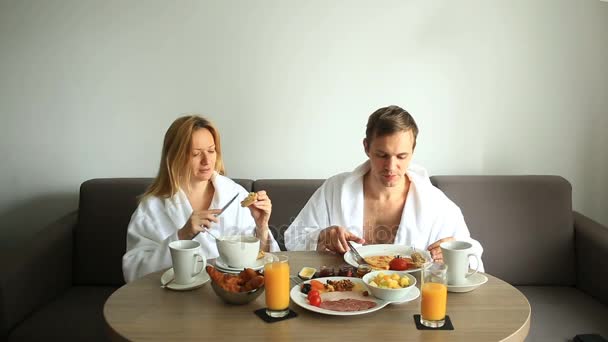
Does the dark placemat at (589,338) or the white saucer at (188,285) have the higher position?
the white saucer at (188,285)

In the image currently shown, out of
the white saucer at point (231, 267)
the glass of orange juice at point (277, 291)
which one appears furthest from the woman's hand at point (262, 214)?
the glass of orange juice at point (277, 291)

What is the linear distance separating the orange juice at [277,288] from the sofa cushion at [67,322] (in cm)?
→ 106

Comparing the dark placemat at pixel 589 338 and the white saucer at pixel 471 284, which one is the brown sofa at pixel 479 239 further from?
the white saucer at pixel 471 284

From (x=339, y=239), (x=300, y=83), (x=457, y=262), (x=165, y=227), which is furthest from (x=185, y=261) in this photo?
(x=300, y=83)

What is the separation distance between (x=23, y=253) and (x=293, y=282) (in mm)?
1360

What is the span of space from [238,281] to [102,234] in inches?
57.1

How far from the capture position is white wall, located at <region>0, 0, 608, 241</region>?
9.49 feet

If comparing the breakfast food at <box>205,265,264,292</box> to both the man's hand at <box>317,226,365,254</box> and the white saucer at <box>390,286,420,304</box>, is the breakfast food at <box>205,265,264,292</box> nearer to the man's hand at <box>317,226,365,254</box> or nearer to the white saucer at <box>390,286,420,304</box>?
the white saucer at <box>390,286,420,304</box>

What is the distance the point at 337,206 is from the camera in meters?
2.30

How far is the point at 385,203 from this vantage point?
2275 mm

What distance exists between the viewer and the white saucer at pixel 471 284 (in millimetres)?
1558

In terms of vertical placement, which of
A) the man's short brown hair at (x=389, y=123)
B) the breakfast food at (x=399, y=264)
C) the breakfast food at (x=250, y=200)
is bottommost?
the breakfast food at (x=399, y=264)

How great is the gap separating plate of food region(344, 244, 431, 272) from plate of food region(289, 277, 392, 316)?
0.53 ft

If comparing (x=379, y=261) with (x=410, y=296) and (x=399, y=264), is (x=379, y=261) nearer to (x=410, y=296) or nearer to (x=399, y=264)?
(x=399, y=264)
